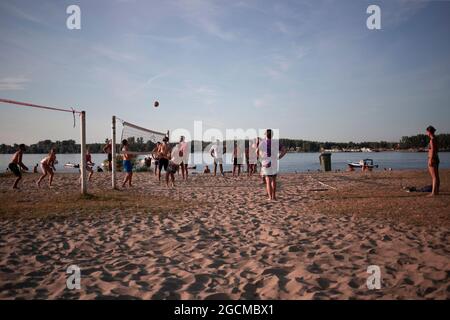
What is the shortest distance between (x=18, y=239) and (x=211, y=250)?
3.09m

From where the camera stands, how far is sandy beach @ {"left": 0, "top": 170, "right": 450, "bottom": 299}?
296 cm

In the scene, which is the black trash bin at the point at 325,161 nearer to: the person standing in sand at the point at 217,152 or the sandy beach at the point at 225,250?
the person standing in sand at the point at 217,152

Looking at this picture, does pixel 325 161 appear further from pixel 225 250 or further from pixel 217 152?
pixel 225 250

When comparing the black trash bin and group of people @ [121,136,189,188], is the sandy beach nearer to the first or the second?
group of people @ [121,136,189,188]

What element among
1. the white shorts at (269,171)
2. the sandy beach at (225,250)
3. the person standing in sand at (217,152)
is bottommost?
the sandy beach at (225,250)

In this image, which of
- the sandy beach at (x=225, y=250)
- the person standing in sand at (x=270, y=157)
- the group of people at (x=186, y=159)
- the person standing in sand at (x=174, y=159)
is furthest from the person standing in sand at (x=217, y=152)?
the sandy beach at (x=225, y=250)

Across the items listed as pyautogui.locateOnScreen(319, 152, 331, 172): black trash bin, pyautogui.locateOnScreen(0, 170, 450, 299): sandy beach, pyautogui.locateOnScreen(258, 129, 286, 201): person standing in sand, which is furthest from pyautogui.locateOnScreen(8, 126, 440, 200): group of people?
pyautogui.locateOnScreen(319, 152, 331, 172): black trash bin

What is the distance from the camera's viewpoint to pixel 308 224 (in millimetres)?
5434

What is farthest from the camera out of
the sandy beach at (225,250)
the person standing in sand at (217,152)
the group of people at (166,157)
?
the person standing in sand at (217,152)

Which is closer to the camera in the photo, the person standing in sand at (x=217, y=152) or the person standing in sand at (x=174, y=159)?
the person standing in sand at (x=174, y=159)

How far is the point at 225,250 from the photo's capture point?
4117mm

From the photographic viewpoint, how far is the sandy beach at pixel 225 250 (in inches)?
116
